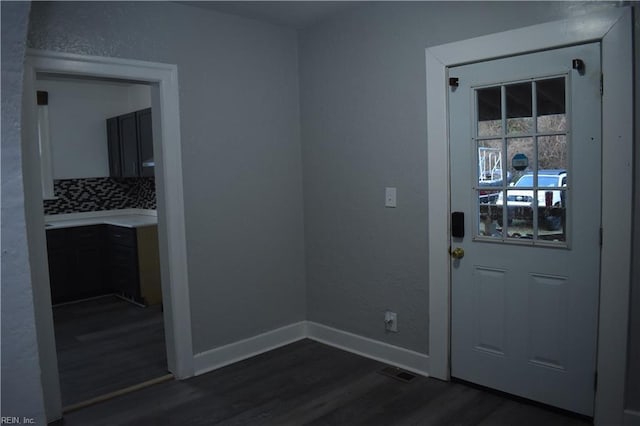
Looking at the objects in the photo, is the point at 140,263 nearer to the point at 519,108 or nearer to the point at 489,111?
the point at 489,111

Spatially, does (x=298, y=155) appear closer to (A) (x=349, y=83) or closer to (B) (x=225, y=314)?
(A) (x=349, y=83)

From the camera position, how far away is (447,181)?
3.12 m

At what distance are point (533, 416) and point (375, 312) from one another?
123 centimetres

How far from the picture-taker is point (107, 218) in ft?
20.3

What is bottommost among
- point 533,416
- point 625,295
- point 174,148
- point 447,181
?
point 533,416

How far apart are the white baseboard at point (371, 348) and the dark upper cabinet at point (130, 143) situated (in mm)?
2522

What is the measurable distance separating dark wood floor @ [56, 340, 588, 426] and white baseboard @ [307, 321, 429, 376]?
11 cm

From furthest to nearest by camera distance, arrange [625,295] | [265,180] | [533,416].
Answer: [265,180] → [533,416] → [625,295]

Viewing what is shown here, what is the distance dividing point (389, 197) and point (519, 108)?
1013mm

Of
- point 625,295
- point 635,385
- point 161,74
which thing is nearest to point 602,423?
point 635,385

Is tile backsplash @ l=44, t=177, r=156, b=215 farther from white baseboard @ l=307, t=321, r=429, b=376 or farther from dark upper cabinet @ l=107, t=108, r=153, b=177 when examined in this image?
white baseboard @ l=307, t=321, r=429, b=376

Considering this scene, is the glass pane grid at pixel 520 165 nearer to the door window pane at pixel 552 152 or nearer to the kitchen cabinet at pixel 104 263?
the door window pane at pixel 552 152

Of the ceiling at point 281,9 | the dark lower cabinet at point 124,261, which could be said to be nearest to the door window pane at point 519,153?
the ceiling at point 281,9

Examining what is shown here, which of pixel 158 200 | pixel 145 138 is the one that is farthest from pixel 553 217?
pixel 145 138
